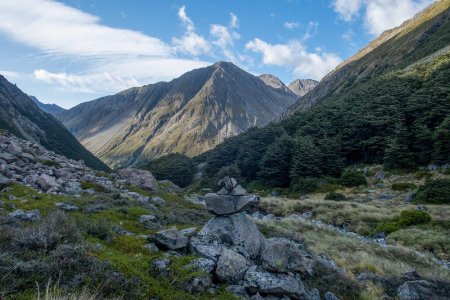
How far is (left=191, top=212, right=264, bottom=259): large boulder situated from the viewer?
390 inches

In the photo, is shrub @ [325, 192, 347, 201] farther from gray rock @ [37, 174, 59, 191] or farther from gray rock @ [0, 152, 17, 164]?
gray rock @ [0, 152, 17, 164]

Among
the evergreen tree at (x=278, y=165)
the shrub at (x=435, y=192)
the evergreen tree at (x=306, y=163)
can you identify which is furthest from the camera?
the evergreen tree at (x=278, y=165)

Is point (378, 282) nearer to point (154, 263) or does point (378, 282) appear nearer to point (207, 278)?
point (207, 278)

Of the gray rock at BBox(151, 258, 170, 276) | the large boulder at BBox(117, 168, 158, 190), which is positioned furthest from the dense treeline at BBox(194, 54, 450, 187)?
the gray rock at BBox(151, 258, 170, 276)

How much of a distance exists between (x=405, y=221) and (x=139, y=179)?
23957 mm

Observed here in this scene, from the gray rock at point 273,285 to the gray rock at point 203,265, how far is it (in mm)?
887

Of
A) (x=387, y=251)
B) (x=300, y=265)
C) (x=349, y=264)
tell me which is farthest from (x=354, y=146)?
(x=300, y=265)

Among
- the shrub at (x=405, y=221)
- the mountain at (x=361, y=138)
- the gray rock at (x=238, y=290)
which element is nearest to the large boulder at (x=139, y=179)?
the mountain at (x=361, y=138)

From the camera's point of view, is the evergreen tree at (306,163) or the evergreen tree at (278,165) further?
the evergreen tree at (278,165)

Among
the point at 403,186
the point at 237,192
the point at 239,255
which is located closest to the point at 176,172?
the point at 403,186

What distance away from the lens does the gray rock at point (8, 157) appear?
832 inches

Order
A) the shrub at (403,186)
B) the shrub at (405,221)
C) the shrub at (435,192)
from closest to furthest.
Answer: the shrub at (405,221), the shrub at (435,192), the shrub at (403,186)

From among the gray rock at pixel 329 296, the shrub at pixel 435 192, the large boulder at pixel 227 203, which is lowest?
the gray rock at pixel 329 296

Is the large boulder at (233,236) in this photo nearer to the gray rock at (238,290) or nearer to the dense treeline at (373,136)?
the gray rock at (238,290)
